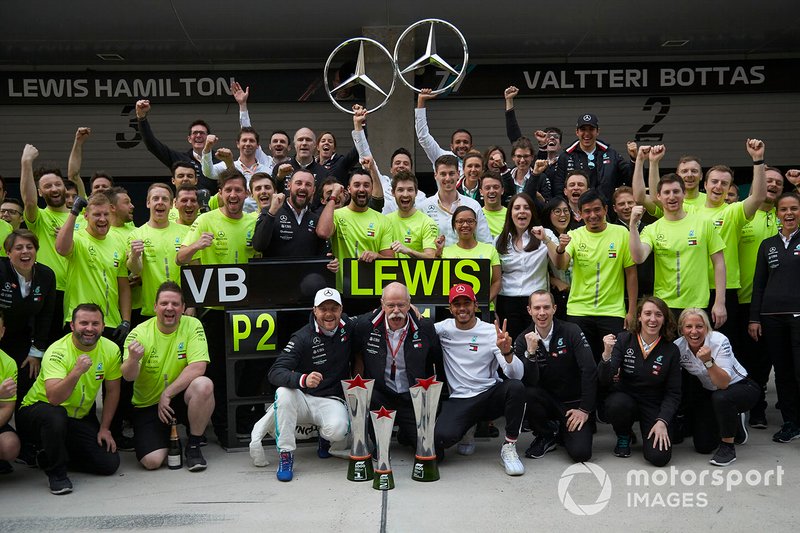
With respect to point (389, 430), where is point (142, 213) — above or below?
above

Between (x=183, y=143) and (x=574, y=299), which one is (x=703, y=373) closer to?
(x=574, y=299)

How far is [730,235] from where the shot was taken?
7371 millimetres

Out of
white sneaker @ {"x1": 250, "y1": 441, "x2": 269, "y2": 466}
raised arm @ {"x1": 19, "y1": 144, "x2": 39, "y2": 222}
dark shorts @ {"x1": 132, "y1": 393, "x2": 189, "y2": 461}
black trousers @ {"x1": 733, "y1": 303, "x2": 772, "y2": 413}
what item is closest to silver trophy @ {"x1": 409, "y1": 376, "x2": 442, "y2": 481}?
white sneaker @ {"x1": 250, "y1": 441, "x2": 269, "y2": 466}

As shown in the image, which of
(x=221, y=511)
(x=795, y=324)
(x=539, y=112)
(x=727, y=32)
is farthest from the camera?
(x=539, y=112)

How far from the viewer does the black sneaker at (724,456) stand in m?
6.14

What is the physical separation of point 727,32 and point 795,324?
738 centimetres

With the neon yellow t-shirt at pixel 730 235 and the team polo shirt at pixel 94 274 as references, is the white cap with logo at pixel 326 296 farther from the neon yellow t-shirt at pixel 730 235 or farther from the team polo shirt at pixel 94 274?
the neon yellow t-shirt at pixel 730 235

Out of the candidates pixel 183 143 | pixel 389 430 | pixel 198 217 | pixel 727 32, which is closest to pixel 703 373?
pixel 389 430

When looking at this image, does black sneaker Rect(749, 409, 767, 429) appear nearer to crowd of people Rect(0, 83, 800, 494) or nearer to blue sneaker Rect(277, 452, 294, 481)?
crowd of people Rect(0, 83, 800, 494)

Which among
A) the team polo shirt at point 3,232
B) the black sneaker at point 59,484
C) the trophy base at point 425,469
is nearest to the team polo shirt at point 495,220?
the trophy base at point 425,469

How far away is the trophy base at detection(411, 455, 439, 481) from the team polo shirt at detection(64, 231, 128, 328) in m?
2.89

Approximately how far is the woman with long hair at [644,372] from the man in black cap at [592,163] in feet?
7.87

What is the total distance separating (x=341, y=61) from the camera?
13.5 meters

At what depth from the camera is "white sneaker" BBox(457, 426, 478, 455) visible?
6.51 meters
